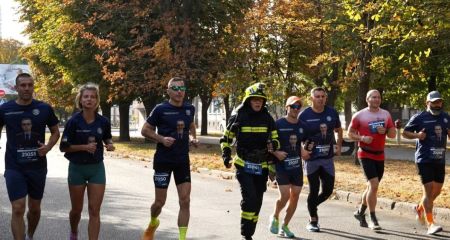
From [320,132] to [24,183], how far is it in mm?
3915

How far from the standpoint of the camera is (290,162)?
7.43m

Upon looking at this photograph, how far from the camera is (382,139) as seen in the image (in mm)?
8031

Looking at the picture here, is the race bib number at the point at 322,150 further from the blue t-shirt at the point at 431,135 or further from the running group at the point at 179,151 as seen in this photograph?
the blue t-shirt at the point at 431,135

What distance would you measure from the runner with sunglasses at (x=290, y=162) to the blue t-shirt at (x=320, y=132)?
0.81 ft

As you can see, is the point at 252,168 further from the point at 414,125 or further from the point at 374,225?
the point at 414,125

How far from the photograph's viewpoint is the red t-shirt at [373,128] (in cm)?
798

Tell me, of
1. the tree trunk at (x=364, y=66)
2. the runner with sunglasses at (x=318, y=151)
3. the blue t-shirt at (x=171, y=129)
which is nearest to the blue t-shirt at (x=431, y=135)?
the runner with sunglasses at (x=318, y=151)

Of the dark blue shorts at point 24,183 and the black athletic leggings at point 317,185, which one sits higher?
the dark blue shorts at point 24,183

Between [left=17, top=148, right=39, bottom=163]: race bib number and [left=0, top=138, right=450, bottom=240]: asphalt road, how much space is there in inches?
60.4

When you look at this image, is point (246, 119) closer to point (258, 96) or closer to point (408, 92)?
point (258, 96)

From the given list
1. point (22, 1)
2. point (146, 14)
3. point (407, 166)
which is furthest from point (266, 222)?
point (22, 1)

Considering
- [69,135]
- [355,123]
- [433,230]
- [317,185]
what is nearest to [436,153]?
[433,230]

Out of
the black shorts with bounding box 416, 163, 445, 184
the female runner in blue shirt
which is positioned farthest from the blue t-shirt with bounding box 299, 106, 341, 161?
the female runner in blue shirt

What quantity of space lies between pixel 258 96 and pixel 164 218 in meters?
3.13
